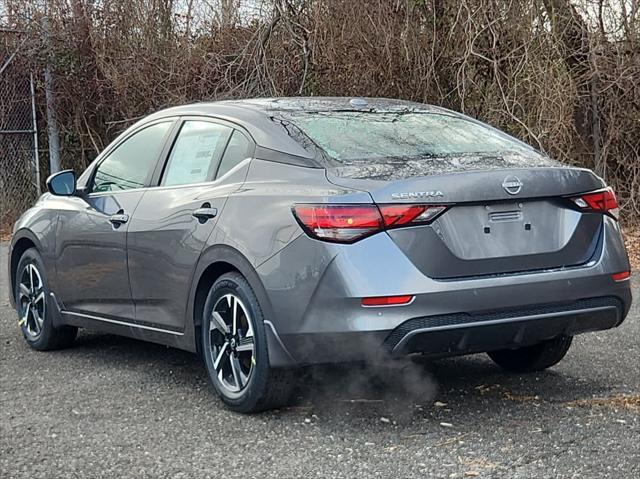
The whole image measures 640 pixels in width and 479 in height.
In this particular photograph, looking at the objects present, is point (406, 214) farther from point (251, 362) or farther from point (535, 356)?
point (535, 356)

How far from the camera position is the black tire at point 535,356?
5512 mm

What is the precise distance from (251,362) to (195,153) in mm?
1325

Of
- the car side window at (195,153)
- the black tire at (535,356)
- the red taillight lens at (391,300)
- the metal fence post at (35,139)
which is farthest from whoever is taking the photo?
the metal fence post at (35,139)

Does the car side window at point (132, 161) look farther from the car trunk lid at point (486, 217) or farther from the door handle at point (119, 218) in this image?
the car trunk lid at point (486, 217)

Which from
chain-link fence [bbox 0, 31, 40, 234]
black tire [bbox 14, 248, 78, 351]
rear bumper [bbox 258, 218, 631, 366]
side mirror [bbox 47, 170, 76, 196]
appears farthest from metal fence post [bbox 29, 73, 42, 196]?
rear bumper [bbox 258, 218, 631, 366]

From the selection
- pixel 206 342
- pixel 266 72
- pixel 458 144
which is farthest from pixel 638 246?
pixel 206 342

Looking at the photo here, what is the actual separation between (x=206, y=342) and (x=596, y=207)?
2.02 m

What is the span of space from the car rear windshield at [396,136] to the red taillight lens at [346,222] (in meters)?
0.45

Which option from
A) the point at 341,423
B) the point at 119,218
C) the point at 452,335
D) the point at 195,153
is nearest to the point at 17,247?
the point at 119,218

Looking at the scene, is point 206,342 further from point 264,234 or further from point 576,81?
point 576,81

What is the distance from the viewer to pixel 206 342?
512cm

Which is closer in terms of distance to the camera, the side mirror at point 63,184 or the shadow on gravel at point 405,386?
the shadow on gravel at point 405,386

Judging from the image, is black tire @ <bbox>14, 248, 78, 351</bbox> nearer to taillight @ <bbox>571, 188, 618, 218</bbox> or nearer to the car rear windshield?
the car rear windshield

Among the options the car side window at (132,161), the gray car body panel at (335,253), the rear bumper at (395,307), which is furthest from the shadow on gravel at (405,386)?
the car side window at (132,161)
